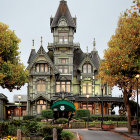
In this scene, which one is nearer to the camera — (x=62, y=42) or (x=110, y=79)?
(x=110, y=79)

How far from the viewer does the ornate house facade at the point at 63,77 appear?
5600 cm

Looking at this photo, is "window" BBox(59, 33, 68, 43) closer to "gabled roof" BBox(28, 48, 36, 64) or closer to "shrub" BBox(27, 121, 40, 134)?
"gabled roof" BBox(28, 48, 36, 64)

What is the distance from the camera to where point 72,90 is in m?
57.8

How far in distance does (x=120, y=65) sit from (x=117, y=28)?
5318mm

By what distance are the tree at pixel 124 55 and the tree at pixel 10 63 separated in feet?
30.7

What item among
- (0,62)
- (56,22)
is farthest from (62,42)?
(0,62)

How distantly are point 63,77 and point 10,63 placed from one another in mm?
22605

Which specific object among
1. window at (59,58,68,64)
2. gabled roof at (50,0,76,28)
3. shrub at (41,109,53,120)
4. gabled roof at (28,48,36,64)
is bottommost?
shrub at (41,109,53,120)

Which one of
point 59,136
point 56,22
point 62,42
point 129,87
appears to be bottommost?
point 59,136

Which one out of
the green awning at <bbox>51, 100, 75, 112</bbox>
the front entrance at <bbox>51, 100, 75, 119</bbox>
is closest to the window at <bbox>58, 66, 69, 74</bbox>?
the front entrance at <bbox>51, 100, 75, 119</bbox>

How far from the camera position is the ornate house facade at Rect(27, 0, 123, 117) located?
56.0 metres

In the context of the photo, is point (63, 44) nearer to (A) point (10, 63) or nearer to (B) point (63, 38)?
(B) point (63, 38)

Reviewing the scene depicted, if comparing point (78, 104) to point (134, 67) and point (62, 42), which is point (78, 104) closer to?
point (62, 42)

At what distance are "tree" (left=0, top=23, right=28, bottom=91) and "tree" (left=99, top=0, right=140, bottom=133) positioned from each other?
9.36 metres
